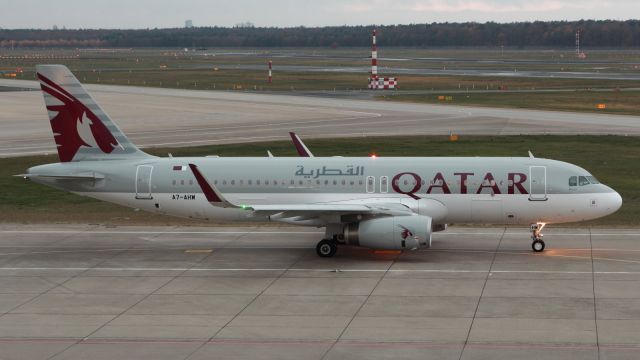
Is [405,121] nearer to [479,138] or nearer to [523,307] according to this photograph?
[479,138]

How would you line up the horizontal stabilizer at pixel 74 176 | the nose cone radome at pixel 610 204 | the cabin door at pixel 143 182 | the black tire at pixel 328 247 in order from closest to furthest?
1. the nose cone radome at pixel 610 204
2. the black tire at pixel 328 247
3. the horizontal stabilizer at pixel 74 176
4. the cabin door at pixel 143 182

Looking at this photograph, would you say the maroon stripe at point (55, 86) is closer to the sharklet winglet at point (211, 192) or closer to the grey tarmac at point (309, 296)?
the grey tarmac at point (309, 296)

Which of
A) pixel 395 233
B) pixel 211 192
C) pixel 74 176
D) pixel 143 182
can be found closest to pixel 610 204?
pixel 395 233

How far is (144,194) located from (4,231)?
912cm

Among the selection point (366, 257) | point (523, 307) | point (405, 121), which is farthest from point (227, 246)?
point (405, 121)

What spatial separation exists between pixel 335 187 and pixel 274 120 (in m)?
57.6

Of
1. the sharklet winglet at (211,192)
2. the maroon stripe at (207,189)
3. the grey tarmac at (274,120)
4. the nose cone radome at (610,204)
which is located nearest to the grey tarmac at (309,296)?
the nose cone radome at (610,204)

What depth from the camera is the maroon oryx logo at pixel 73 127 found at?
4056 cm

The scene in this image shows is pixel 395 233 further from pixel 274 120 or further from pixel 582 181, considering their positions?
pixel 274 120

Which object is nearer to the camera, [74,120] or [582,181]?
[582,181]

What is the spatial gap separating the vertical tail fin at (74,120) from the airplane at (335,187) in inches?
1.6

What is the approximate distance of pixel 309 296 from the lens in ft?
107

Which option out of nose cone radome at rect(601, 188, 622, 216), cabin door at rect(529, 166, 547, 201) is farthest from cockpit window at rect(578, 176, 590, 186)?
cabin door at rect(529, 166, 547, 201)

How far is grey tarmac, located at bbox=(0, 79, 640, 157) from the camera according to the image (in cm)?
8369
